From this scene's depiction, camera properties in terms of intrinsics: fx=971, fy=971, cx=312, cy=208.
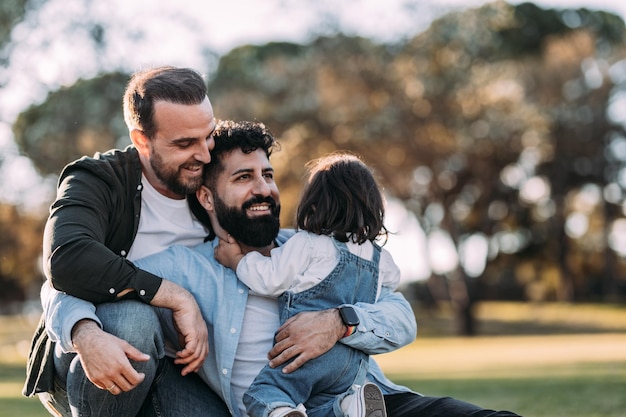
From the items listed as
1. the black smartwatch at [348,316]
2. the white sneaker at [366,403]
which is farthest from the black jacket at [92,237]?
the white sneaker at [366,403]

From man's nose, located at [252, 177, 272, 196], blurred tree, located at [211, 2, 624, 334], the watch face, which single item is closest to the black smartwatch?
the watch face

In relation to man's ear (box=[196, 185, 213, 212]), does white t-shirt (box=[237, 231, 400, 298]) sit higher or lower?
lower

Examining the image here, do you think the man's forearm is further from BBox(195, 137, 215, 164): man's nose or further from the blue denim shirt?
BBox(195, 137, 215, 164): man's nose

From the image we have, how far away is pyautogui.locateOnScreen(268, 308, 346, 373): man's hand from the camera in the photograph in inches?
148

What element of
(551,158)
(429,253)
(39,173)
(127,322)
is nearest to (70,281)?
(127,322)

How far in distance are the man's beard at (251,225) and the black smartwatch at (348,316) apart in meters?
0.53

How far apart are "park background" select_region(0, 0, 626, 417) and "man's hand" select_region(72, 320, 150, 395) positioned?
10.5 meters

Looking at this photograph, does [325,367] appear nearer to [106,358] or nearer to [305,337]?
[305,337]

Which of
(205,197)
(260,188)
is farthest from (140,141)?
(260,188)

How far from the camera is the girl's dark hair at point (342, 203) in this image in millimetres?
4148

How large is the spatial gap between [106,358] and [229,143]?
4.12 feet

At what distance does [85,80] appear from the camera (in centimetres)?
2659

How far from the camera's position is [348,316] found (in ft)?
12.6

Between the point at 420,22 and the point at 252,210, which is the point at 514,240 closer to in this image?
the point at 420,22
